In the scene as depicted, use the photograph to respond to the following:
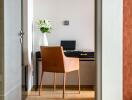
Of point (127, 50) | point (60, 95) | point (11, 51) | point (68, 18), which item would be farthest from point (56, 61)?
point (127, 50)

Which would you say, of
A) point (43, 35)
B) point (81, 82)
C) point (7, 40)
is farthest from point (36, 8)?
point (7, 40)

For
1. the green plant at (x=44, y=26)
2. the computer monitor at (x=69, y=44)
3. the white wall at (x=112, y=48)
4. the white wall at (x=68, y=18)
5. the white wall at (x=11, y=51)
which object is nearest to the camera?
the white wall at (x=112, y=48)

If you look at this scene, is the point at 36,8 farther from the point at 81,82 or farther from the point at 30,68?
the point at 81,82

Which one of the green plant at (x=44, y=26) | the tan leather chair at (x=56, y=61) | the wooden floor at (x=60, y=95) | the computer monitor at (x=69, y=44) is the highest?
the green plant at (x=44, y=26)

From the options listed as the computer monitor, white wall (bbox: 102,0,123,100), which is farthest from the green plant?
white wall (bbox: 102,0,123,100)

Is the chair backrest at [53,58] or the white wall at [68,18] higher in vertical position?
the white wall at [68,18]

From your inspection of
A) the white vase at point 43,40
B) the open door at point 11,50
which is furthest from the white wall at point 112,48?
the white vase at point 43,40

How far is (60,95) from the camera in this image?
4617 millimetres

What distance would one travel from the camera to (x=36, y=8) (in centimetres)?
539

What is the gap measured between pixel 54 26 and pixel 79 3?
2.21 feet

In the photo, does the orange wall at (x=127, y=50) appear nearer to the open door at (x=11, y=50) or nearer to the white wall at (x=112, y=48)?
the white wall at (x=112, y=48)

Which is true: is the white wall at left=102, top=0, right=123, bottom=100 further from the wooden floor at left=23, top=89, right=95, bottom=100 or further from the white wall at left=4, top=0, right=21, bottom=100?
the wooden floor at left=23, top=89, right=95, bottom=100

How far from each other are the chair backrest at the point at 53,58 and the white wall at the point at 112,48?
294cm

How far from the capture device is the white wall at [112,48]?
1.46 metres
